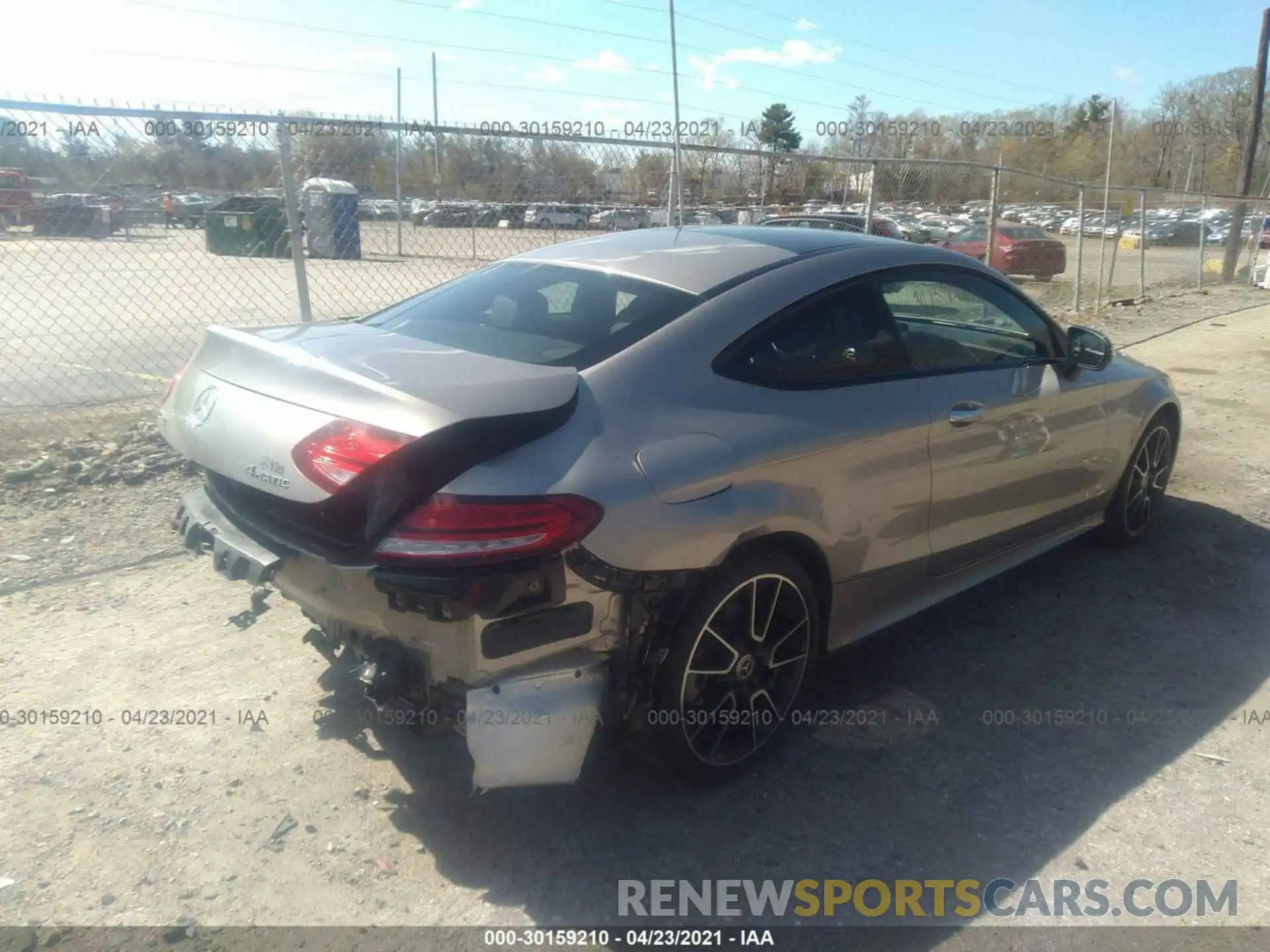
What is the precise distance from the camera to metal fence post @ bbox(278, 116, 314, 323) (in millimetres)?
5242

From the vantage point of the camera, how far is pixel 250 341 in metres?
2.90

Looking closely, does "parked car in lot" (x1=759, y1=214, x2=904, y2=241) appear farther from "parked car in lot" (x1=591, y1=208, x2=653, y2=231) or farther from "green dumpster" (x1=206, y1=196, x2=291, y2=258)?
"green dumpster" (x1=206, y1=196, x2=291, y2=258)

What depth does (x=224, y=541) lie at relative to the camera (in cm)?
272

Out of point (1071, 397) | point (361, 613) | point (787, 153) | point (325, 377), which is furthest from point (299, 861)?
point (787, 153)

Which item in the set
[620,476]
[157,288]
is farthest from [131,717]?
[157,288]

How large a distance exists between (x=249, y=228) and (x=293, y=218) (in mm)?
1429

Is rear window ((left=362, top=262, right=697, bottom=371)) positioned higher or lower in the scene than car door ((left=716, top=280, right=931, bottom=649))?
higher

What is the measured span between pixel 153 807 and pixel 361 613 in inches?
41.7

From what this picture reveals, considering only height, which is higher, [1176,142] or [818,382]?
[1176,142]

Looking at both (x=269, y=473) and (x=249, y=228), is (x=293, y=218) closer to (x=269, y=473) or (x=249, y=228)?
(x=249, y=228)

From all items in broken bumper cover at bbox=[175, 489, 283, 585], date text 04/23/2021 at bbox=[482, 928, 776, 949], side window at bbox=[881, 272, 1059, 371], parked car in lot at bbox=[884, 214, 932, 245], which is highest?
parked car in lot at bbox=[884, 214, 932, 245]

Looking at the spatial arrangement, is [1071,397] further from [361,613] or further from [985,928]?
[361,613]

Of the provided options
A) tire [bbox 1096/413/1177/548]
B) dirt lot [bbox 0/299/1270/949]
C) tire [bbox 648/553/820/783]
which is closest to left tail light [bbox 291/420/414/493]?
dirt lot [bbox 0/299/1270/949]

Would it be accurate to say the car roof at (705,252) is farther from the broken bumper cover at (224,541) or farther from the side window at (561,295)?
→ the broken bumper cover at (224,541)
